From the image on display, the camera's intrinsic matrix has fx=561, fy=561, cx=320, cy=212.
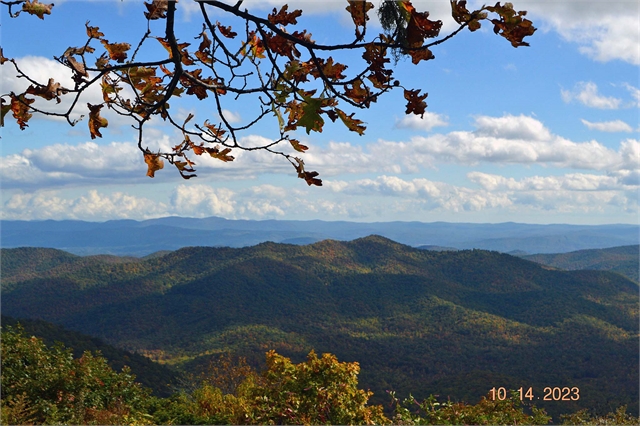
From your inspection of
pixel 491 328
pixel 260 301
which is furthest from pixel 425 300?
pixel 260 301

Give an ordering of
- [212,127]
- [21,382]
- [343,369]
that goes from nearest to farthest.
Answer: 1. [212,127]
2. [343,369]
3. [21,382]

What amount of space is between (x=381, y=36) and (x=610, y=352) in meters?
72.1

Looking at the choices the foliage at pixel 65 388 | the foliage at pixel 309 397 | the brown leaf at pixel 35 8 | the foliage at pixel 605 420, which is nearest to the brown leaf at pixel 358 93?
the brown leaf at pixel 35 8

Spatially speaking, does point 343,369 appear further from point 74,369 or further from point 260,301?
point 260,301

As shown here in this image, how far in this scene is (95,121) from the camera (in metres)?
2.13

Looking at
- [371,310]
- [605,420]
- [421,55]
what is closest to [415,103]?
[421,55]

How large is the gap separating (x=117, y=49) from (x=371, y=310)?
90.7 metres

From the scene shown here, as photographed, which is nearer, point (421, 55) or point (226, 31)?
point (421, 55)

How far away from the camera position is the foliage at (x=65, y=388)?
7823 mm

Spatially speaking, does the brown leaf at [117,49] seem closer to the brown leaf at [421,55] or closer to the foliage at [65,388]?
the brown leaf at [421,55]

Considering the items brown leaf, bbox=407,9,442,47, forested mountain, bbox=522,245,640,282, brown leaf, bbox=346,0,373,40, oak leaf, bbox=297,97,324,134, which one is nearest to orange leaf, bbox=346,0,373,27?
brown leaf, bbox=346,0,373,40

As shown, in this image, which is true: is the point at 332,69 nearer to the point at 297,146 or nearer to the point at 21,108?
the point at 297,146

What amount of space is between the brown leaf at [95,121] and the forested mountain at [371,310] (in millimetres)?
37782

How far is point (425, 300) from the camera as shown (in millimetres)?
92000
